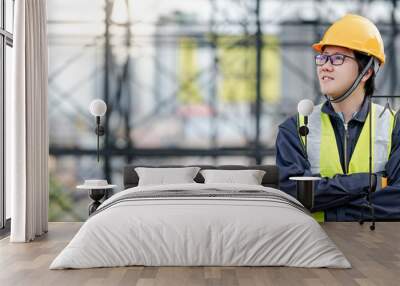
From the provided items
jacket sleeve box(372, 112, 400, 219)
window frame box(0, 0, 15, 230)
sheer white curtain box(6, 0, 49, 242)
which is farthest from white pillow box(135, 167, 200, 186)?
jacket sleeve box(372, 112, 400, 219)

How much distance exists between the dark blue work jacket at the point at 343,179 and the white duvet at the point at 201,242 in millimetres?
1217

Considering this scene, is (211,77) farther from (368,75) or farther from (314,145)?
(368,75)

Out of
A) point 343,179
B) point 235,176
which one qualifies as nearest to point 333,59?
point 343,179

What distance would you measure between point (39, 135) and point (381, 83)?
15.8 feet

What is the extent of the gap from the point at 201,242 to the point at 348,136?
6.07ft

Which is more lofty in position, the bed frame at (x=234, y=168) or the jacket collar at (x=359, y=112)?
the jacket collar at (x=359, y=112)

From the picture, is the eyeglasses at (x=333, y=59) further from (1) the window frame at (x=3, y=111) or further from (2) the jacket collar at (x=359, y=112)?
(1) the window frame at (x=3, y=111)

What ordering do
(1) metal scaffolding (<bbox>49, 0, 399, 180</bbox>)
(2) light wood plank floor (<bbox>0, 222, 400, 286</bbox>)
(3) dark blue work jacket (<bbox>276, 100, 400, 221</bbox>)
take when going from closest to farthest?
1. (2) light wood plank floor (<bbox>0, 222, 400, 286</bbox>)
2. (3) dark blue work jacket (<bbox>276, 100, 400, 221</bbox>)
3. (1) metal scaffolding (<bbox>49, 0, 399, 180</bbox>)

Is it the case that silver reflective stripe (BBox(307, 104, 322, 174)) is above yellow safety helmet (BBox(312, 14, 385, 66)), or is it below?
below

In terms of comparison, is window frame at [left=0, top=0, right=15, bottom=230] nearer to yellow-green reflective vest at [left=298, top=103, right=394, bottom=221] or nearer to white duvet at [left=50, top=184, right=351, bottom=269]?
white duvet at [left=50, top=184, right=351, bottom=269]

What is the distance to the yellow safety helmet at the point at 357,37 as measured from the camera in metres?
4.99

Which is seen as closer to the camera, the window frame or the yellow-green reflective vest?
the yellow-green reflective vest

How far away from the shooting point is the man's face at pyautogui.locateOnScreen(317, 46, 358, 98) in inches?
201

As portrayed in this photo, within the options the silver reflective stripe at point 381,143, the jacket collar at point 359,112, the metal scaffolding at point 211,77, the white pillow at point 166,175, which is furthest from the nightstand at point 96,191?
the silver reflective stripe at point 381,143
